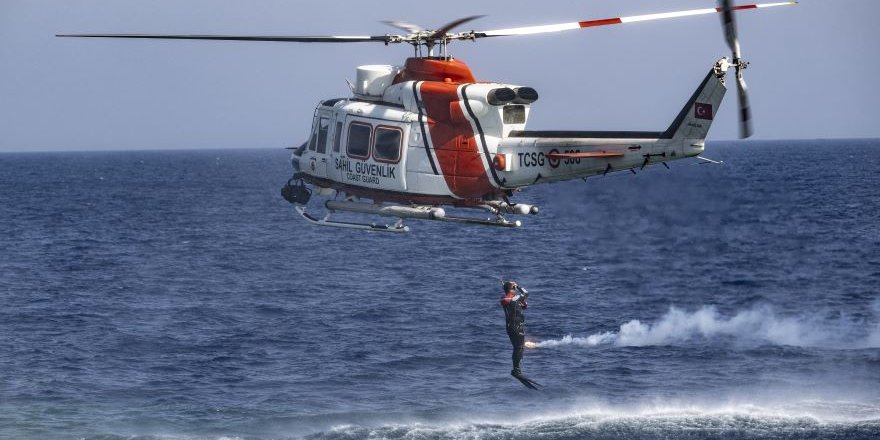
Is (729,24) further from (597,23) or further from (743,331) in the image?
(743,331)

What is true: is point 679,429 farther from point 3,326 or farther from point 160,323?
point 3,326

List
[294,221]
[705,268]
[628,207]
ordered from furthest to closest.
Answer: [294,221]
[705,268]
[628,207]

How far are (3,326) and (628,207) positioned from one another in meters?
62.1

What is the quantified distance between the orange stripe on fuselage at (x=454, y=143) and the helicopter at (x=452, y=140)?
0.03 m

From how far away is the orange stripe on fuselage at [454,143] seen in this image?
3488cm

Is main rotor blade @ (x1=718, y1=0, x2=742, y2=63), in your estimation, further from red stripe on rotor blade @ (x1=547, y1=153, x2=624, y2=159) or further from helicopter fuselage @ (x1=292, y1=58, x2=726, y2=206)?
red stripe on rotor blade @ (x1=547, y1=153, x2=624, y2=159)

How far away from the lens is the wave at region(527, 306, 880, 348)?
82688mm

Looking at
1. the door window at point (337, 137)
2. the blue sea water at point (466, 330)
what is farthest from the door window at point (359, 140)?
the blue sea water at point (466, 330)

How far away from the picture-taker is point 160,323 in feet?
297

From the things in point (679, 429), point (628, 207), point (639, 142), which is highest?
point (639, 142)

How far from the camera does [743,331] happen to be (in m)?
87.8

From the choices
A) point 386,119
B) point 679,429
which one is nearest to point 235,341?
point 679,429

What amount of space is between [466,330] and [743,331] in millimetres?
21635

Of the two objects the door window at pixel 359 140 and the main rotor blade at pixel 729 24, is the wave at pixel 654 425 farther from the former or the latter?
the main rotor blade at pixel 729 24
